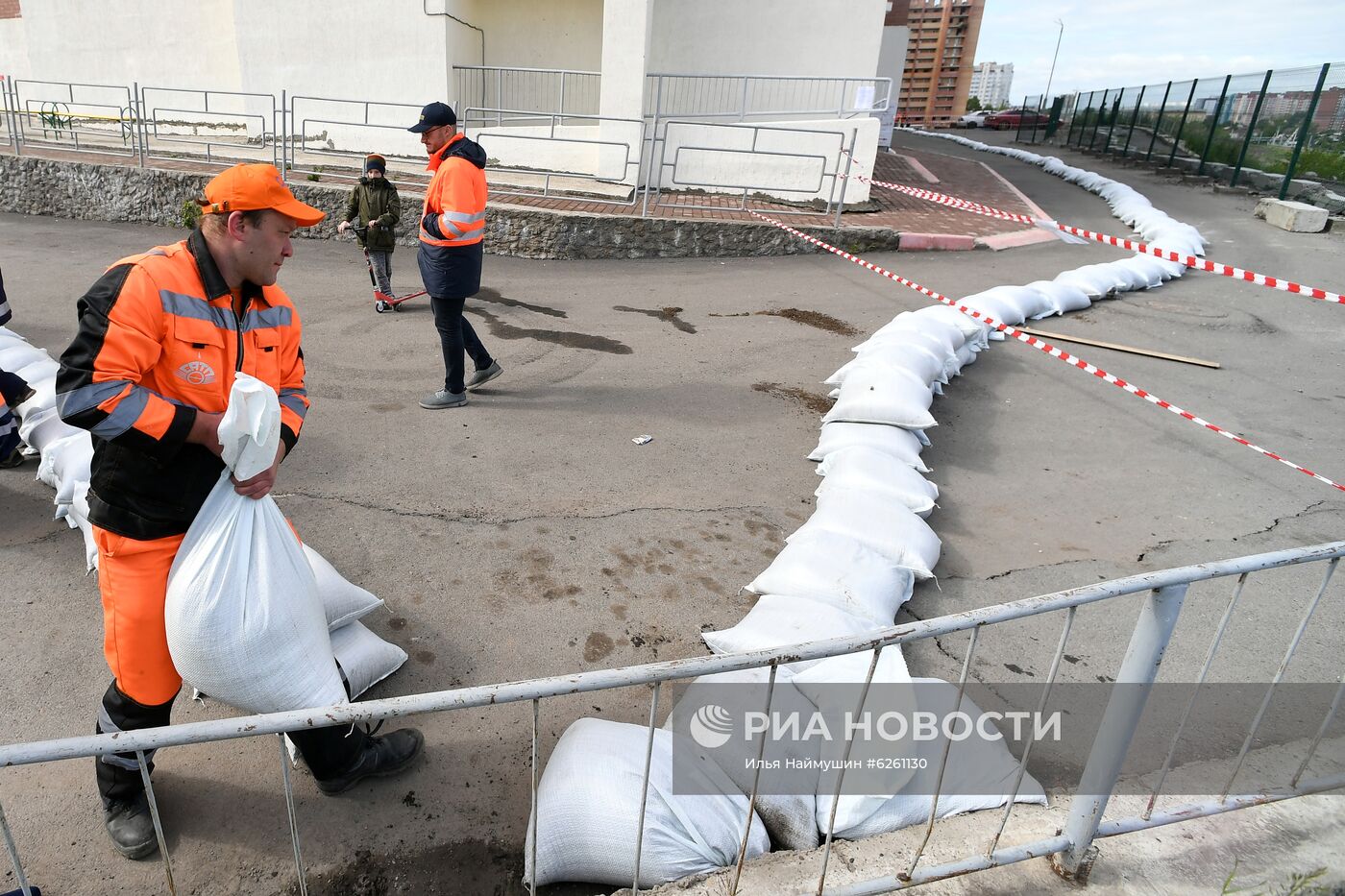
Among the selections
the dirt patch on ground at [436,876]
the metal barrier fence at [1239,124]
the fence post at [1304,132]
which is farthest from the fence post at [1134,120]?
the dirt patch on ground at [436,876]

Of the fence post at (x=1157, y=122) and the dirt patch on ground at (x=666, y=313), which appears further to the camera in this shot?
the fence post at (x=1157, y=122)

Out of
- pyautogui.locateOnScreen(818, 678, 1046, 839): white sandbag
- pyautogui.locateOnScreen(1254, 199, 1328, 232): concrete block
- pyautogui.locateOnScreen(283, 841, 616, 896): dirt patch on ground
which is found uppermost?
pyautogui.locateOnScreen(1254, 199, 1328, 232): concrete block

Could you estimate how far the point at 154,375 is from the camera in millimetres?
2066

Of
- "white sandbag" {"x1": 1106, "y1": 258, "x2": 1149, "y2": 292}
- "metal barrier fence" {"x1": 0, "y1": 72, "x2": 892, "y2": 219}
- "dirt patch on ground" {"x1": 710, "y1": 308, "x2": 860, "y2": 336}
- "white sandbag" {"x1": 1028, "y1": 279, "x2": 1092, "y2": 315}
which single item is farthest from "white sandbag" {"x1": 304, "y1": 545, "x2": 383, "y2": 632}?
"white sandbag" {"x1": 1106, "y1": 258, "x2": 1149, "y2": 292}

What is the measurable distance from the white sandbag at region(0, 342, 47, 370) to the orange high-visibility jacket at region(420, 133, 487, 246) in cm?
219

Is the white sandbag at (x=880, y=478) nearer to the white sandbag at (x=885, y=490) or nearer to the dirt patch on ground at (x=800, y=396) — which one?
the white sandbag at (x=885, y=490)

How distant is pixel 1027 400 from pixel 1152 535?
2.01m

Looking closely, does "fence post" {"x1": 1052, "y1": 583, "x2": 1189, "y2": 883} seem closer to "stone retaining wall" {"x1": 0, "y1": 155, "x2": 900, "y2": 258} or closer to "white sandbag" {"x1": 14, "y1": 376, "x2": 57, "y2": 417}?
"white sandbag" {"x1": 14, "y1": 376, "x2": 57, "y2": 417}

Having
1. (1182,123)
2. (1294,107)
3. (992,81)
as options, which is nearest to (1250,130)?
(1294,107)

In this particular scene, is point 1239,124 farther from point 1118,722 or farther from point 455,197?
point 1118,722

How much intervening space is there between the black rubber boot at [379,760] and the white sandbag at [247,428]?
0.95m

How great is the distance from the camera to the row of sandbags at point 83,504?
2814mm

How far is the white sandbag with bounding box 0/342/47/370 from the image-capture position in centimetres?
431

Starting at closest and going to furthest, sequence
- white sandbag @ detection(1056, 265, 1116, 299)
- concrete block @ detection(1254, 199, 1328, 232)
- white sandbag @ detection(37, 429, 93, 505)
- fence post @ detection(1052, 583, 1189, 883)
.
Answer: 1. fence post @ detection(1052, 583, 1189, 883)
2. white sandbag @ detection(37, 429, 93, 505)
3. white sandbag @ detection(1056, 265, 1116, 299)
4. concrete block @ detection(1254, 199, 1328, 232)
